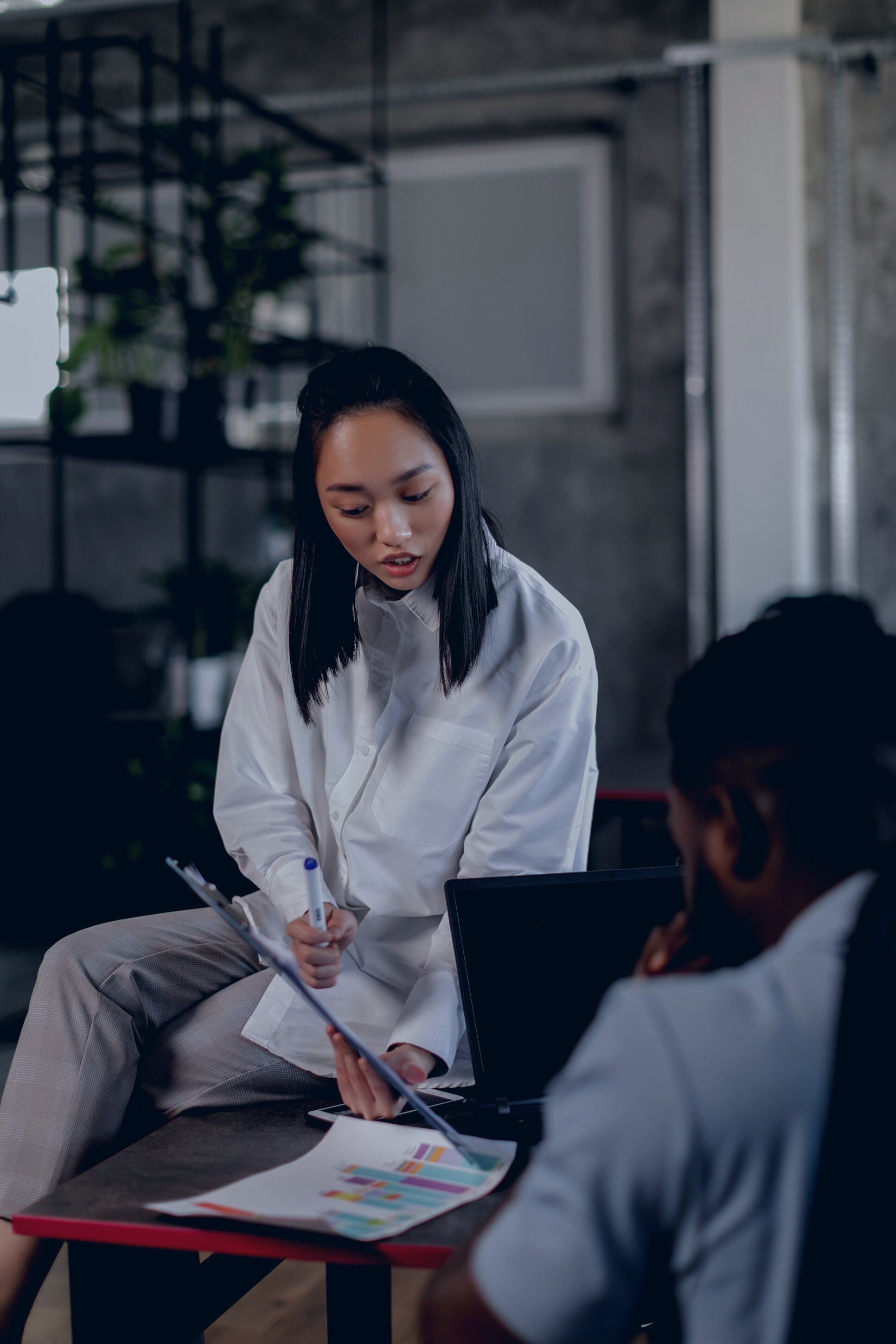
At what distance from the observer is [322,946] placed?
137 centimetres

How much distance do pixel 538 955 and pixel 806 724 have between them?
568 millimetres

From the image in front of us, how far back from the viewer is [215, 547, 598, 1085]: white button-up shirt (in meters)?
1.54

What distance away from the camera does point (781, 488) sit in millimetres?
4684

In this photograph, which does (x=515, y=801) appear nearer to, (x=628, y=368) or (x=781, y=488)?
(x=781, y=488)

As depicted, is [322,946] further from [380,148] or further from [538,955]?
[380,148]

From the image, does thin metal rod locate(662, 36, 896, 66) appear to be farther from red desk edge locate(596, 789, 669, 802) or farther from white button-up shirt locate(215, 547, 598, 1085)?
white button-up shirt locate(215, 547, 598, 1085)

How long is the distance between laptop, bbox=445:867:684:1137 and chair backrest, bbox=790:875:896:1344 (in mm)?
552

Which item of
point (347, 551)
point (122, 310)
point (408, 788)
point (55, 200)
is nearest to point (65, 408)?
point (122, 310)

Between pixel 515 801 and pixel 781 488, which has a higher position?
pixel 781 488

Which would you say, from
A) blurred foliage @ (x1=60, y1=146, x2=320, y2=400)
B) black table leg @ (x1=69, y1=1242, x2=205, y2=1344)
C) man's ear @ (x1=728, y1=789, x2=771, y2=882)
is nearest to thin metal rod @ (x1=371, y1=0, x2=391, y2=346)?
blurred foliage @ (x1=60, y1=146, x2=320, y2=400)

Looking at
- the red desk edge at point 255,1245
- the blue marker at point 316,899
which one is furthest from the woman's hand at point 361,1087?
the red desk edge at point 255,1245

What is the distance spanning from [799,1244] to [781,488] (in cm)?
423

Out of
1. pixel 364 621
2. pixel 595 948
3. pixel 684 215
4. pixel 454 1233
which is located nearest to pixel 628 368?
pixel 684 215

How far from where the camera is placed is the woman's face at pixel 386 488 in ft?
5.00
